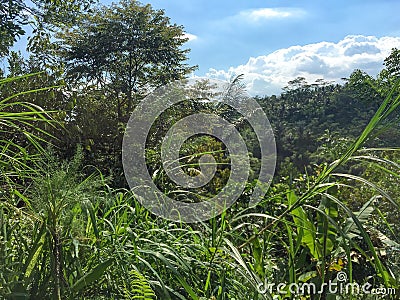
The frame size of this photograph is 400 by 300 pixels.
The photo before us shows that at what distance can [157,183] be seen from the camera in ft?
7.14

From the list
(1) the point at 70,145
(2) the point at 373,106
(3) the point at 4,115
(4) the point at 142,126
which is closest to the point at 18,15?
(1) the point at 70,145

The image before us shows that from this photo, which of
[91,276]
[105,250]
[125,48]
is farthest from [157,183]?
[125,48]

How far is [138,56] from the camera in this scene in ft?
29.2

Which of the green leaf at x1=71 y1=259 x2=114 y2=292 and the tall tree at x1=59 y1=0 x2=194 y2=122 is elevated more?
the tall tree at x1=59 y1=0 x2=194 y2=122

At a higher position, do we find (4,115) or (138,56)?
(138,56)

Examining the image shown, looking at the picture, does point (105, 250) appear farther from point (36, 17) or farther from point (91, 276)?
point (36, 17)

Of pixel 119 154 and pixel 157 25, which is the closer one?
pixel 119 154

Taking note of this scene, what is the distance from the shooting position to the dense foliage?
1.10 metres

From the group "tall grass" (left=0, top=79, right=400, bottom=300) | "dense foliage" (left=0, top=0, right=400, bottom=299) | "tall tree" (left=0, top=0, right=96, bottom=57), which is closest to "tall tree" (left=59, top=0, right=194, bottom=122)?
"dense foliage" (left=0, top=0, right=400, bottom=299)

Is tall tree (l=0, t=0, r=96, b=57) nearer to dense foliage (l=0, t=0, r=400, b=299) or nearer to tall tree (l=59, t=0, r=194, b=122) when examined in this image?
dense foliage (l=0, t=0, r=400, b=299)

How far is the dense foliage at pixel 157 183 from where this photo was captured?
43.5 inches

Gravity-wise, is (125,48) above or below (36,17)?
above

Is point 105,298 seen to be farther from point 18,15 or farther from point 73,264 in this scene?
point 18,15

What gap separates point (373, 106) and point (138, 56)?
470 centimetres
